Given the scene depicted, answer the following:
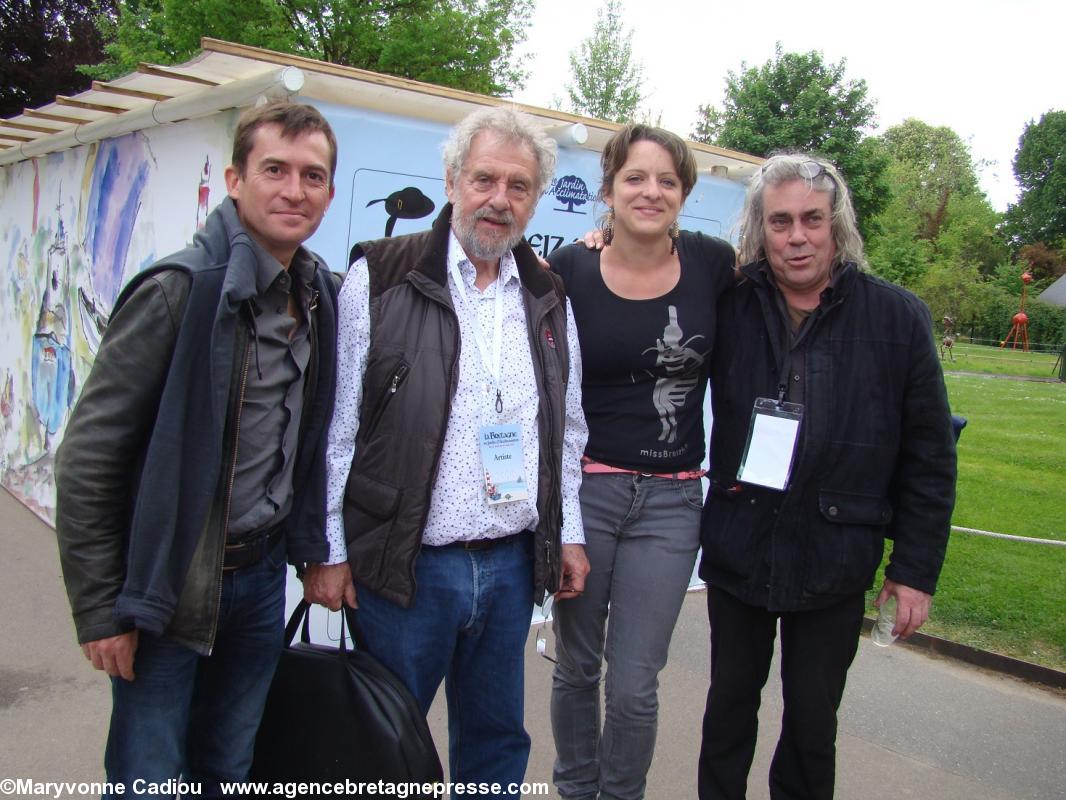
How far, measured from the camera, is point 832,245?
2.36m

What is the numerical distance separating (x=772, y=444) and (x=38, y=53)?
1950 centimetres

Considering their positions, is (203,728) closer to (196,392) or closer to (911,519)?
(196,392)

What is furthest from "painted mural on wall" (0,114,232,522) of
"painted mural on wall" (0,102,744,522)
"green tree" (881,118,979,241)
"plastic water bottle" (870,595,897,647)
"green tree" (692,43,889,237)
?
"green tree" (881,118,979,241)

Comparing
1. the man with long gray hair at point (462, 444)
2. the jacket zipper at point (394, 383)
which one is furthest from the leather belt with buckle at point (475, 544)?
the jacket zipper at point (394, 383)

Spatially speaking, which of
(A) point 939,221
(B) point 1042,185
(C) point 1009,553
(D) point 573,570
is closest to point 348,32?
(C) point 1009,553

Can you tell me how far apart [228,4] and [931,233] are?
4698 centimetres

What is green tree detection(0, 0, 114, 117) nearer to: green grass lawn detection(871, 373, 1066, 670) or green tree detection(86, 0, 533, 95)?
green tree detection(86, 0, 533, 95)

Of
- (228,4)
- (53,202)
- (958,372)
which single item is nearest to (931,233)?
(958,372)

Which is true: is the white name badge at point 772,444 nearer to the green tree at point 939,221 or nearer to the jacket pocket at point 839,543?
the jacket pocket at point 839,543

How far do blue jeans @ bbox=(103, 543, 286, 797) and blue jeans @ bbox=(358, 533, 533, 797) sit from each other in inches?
10.1

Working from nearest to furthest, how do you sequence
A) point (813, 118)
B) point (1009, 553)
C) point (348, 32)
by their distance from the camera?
point (1009, 553) < point (348, 32) < point (813, 118)

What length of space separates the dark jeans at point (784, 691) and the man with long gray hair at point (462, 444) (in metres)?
0.58

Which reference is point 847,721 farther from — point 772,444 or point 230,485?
point 230,485

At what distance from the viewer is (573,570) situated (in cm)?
237
